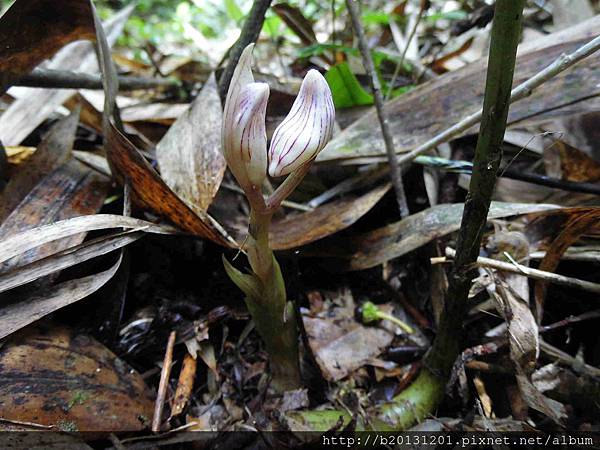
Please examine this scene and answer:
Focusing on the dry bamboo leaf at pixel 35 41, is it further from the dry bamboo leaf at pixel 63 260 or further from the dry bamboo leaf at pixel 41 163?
the dry bamboo leaf at pixel 63 260

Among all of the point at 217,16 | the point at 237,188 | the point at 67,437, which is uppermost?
the point at 217,16

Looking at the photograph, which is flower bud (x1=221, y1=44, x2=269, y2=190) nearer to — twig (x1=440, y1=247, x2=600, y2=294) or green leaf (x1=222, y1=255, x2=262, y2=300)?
green leaf (x1=222, y1=255, x2=262, y2=300)

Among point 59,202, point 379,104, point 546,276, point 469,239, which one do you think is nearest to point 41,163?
point 59,202

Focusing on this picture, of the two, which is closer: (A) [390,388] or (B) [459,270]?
(B) [459,270]

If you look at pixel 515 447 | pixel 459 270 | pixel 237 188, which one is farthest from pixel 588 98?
pixel 237 188

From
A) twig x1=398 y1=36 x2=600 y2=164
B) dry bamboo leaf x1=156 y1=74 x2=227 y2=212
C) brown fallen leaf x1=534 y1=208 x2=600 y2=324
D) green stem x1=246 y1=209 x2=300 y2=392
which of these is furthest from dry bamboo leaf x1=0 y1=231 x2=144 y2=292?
brown fallen leaf x1=534 y1=208 x2=600 y2=324

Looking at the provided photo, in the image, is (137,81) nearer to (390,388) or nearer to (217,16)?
(390,388)

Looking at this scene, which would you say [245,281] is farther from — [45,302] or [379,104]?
[379,104]
